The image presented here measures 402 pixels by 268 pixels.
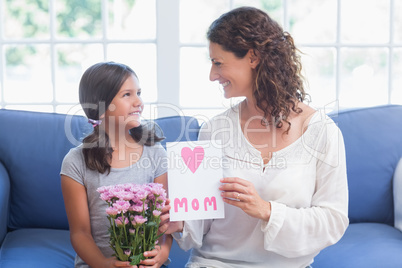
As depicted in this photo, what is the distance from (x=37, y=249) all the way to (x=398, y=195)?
1.56m

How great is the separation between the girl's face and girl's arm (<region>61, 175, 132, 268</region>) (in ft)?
0.92

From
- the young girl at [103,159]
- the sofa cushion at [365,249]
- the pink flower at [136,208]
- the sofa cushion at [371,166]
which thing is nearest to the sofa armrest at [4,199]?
the young girl at [103,159]

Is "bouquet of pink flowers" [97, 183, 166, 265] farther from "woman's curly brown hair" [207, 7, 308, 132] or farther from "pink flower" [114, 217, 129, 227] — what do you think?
"woman's curly brown hair" [207, 7, 308, 132]

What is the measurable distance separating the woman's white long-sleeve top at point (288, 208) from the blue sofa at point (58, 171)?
1.11 feet

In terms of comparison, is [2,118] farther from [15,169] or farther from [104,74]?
[104,74]

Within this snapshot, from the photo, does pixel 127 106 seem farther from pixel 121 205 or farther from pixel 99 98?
pixel 121 205

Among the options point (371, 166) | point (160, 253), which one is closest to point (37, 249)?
point (160, 253)

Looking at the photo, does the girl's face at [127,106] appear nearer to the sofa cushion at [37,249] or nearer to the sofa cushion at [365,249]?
the sofa cushion at [37,249]

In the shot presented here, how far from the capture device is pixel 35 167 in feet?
6.81

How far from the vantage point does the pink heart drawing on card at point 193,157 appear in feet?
5.03

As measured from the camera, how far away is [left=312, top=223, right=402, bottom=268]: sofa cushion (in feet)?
5.82

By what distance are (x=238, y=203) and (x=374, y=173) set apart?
936mm

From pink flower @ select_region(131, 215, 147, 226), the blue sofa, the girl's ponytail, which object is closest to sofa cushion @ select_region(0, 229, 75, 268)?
the blue sofa

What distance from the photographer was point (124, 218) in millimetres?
1316
